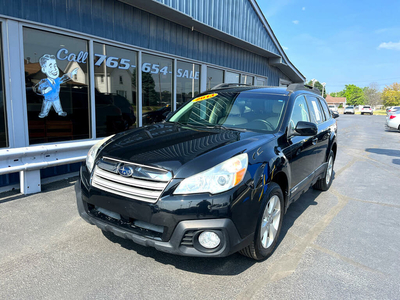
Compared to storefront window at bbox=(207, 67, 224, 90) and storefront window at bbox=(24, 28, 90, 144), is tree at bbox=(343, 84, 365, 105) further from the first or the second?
storefront window at bbox=(24, 28, 90, 144)

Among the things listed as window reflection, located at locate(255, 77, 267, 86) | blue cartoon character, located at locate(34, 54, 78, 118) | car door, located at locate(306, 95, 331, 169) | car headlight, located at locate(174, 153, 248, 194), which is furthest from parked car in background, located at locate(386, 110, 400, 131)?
car headlight, located at locate(174, 153, 248, 194)

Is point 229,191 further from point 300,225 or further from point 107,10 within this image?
point 107,10

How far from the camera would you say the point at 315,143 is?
4.18 metres

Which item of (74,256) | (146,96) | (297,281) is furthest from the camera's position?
(146,96)

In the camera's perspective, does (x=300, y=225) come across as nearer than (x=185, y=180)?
No

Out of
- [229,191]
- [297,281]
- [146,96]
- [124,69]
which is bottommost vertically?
[297,281]

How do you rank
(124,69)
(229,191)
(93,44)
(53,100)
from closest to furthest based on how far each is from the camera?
(229,191) < (53,100) < (93,44) < (124,69)

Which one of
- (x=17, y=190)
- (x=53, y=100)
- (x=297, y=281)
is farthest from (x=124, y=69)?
(x=297, y=281)

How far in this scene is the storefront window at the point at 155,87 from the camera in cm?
749

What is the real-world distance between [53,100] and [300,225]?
491 centimetres

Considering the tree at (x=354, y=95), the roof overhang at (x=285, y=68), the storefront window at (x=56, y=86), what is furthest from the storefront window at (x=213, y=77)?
the tree at (x=354, y=95)

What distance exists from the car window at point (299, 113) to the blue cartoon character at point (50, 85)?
4.43 meters

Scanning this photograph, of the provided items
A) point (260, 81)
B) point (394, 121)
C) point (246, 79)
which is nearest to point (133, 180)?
point (246, 79)

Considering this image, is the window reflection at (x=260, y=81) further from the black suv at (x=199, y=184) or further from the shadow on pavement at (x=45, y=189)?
the black suv at (x=199, y=184)
